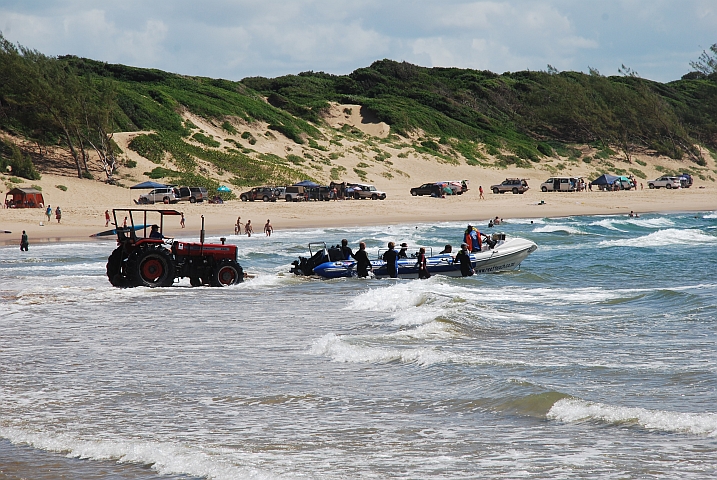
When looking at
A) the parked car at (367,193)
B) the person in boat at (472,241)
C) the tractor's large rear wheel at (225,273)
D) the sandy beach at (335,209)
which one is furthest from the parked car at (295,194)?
the tractor's large rear wheel at (225,273)

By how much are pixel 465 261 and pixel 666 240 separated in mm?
18087

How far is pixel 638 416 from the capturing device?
9336 mm

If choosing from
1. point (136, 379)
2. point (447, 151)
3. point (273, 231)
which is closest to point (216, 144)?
point (447, 151)

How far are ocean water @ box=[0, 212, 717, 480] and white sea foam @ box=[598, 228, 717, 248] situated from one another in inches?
592

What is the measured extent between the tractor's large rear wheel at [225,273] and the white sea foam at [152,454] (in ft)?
42.9

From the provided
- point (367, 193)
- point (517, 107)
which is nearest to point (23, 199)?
point (367, 193)

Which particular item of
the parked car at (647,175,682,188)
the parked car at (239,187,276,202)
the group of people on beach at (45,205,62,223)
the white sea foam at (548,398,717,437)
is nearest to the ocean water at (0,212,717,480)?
the white sea foam at (548,398,717,437)

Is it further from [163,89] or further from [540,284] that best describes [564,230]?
[163,89]

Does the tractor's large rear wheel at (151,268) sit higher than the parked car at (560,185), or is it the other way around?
the parked car at (560,185)

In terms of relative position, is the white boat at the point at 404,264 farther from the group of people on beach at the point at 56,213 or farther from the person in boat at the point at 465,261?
the group of people on beach at the point at 56,213

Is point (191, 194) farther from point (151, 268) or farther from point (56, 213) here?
point (151, 268)

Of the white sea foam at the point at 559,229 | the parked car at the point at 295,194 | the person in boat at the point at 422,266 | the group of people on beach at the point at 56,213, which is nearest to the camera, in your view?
the person in boat at the point at 422,266

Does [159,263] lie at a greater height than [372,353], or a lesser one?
greater

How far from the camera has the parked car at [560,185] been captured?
71.7m
